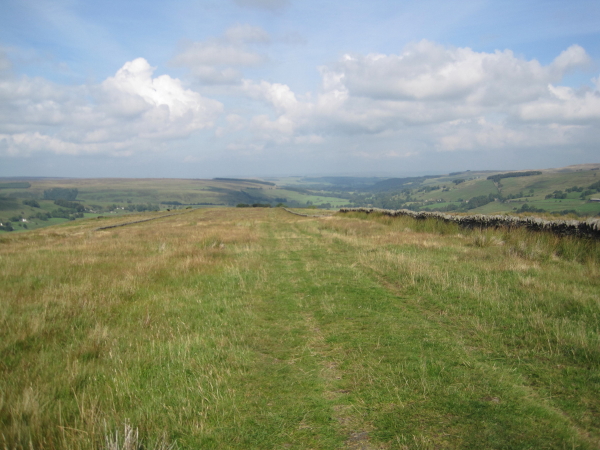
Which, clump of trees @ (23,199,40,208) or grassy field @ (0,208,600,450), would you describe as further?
clump of trees @ (23,199,40,208)

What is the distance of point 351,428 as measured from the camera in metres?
3.69

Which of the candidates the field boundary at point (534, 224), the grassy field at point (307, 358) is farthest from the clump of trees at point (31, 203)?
the field boundary at point (534, 224)

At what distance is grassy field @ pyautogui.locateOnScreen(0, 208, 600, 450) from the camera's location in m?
3.61

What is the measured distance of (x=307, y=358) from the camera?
5.50 metres

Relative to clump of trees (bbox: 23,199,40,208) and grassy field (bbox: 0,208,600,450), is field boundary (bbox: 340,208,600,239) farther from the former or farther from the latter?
clump of trees (bbox: 23,199,40,208)

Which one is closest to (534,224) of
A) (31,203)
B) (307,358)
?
(307,358)

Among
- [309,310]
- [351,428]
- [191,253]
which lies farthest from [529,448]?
[191,253]

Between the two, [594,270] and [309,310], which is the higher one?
[594,270]

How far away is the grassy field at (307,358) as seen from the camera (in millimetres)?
3611

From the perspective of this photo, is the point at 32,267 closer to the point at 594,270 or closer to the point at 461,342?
the point at 461,342

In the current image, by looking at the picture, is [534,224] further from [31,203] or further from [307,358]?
[31,203]

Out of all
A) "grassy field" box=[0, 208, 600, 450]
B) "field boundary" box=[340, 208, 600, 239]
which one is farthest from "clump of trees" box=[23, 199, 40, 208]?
Answer: "field boundary" box=[340, 208, 600, 239]

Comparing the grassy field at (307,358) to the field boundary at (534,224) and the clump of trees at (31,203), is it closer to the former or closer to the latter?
the field boundary at (534,224)

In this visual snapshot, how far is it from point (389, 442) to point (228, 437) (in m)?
1.75
